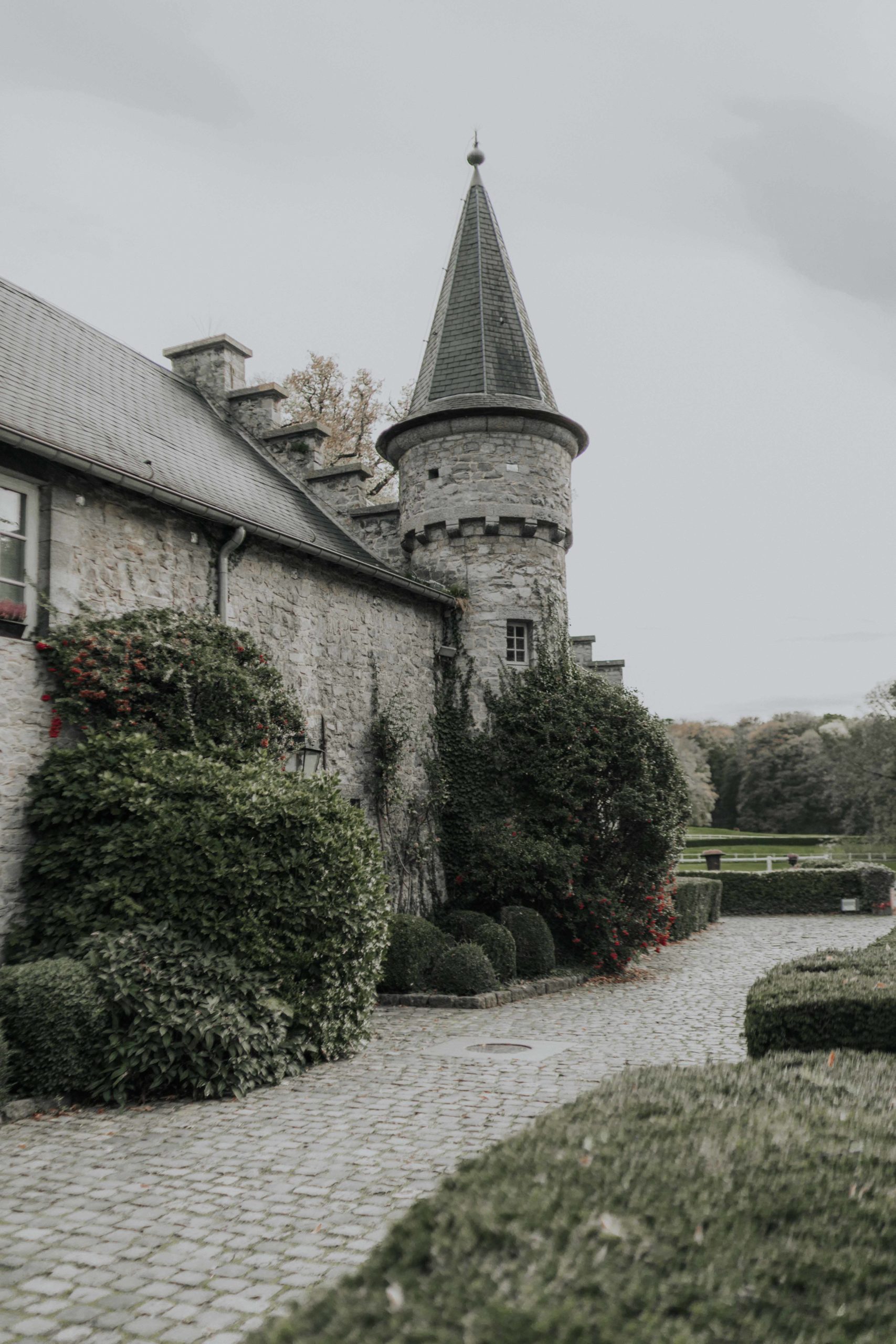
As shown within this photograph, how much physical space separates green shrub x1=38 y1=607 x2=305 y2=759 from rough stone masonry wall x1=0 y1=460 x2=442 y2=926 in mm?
259

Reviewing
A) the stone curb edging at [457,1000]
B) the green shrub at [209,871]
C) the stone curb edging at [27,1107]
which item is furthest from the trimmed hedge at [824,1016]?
the stone curb edging at [457,1000]

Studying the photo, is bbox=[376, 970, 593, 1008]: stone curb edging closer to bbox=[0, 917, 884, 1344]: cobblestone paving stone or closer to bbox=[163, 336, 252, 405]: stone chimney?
bbox=[0, 917, 884, 1344]: cobblestone paving stone

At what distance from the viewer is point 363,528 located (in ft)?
56.6

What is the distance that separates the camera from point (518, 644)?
16.7m

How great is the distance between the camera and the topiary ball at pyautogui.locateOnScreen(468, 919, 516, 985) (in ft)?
42.6

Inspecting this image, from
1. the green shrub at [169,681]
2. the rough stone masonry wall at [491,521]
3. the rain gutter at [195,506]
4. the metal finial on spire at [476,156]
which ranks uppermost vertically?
the metal finial on spire at [476,156]

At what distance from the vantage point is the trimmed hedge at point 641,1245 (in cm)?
233

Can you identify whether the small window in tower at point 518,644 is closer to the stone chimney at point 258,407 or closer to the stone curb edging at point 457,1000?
the stone chimney at point 258,407

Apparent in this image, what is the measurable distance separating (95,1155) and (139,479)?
602cm

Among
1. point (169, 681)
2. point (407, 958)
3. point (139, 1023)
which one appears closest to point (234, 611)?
point (169, 681)

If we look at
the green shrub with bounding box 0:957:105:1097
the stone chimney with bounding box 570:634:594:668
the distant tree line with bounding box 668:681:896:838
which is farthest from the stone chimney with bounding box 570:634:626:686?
the distant tree line with bounding box 668:681:896:838

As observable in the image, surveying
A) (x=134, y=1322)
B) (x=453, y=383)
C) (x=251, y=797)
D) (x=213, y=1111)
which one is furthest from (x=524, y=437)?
(x=134, y=1322)

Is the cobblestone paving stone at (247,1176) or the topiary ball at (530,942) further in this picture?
the topiary ball at (530,942)

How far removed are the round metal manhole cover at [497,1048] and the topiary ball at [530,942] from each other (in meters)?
3.99
